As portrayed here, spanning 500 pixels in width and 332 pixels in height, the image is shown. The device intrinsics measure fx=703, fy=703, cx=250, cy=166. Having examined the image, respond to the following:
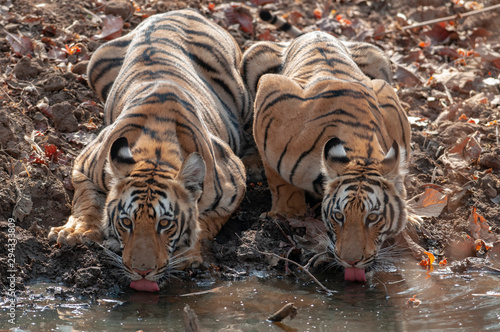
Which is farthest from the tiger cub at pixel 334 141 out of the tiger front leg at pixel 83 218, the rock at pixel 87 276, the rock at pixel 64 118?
the rock at pixel 64 118

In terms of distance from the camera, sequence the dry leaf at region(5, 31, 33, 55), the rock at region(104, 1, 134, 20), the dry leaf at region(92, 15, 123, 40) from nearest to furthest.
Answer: the dry leaf at region(5, 31, 33, 55), the dry leaf at region(92, 15, 123, 40), the rock at region(104, 1, 134, 20)

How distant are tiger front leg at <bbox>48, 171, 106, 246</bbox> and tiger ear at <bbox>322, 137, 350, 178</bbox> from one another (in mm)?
1739

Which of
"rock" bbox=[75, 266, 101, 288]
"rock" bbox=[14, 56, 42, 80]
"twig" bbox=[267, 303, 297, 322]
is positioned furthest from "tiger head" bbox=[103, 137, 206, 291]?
"rock" bbox=[14, 56, 42, 80]

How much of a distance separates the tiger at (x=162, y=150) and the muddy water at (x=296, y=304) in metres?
0.25

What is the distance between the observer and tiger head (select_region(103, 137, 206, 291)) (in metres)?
4.41

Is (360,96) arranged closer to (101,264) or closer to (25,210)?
(101,264)

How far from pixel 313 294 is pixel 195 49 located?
305 cm

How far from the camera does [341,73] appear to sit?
6.30 meters

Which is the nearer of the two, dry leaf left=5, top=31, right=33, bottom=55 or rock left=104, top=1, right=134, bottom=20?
dry leaf left=5, top=31, right=33, bottom=55

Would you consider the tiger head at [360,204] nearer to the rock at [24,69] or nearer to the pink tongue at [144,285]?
the pink tongue at [144,285]

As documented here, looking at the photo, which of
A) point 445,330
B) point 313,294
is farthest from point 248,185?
point 445,330

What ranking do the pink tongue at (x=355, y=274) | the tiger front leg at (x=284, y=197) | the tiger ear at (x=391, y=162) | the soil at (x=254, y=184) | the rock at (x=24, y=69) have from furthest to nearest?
the rock at (x=24, y=69) < the tiger front leg at (x=284, y=197) < the soil at (x=254, y=184) < the pink tongue at (x=355, y=274) < the tiger ear at (x=391, y=162)

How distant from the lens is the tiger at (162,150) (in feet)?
14.9

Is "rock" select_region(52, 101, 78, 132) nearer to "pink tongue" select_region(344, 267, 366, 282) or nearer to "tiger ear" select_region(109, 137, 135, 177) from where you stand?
"tiger ear" select_region(109, 137, 135, 177)
